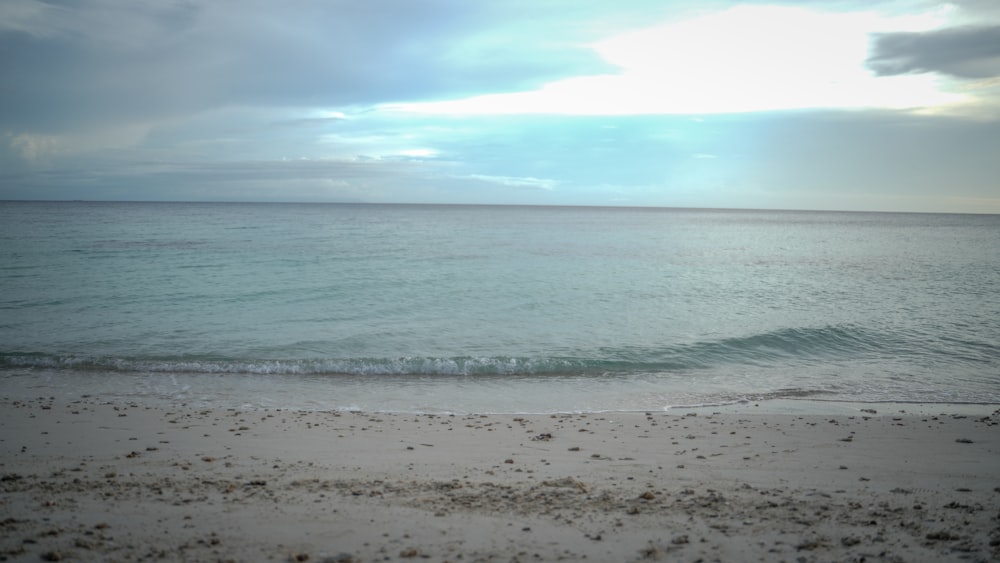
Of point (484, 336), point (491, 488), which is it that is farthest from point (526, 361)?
point (491, 488)

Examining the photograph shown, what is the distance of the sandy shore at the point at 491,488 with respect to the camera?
16.5ft

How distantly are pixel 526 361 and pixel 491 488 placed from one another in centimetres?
849

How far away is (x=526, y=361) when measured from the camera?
14859 mm

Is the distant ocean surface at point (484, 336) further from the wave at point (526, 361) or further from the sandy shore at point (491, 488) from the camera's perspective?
the sandy shore at point (491, 488)

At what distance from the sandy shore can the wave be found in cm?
436

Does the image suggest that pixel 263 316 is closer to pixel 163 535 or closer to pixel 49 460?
pixel 49 460

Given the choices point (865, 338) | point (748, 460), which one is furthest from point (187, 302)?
point (865, 338)

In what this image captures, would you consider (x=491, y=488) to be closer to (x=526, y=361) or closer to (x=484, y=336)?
(x=526, y=361)

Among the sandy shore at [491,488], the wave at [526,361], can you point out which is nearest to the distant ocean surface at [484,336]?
the wave at [526,361]

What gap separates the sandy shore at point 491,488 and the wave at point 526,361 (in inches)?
172

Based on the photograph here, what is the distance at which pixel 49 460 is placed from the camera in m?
7.26

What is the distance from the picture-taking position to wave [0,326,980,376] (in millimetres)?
14156

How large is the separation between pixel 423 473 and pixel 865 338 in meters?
16.7

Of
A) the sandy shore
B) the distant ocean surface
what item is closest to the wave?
the distant ocean surface
